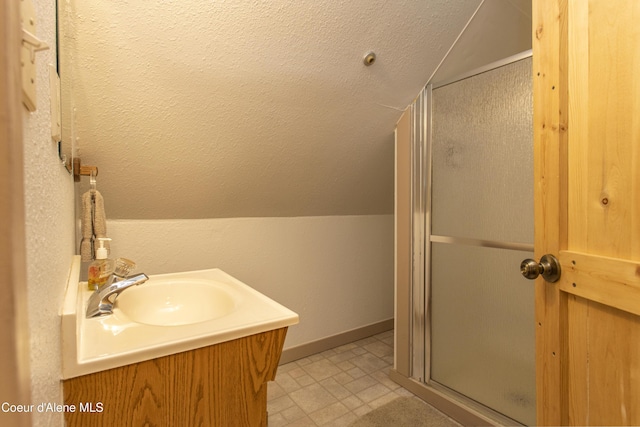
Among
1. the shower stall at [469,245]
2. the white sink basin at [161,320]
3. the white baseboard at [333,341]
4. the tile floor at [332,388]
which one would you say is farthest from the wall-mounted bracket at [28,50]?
the white baseboard at [333,341]

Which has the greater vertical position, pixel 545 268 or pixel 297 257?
pixel 545 268

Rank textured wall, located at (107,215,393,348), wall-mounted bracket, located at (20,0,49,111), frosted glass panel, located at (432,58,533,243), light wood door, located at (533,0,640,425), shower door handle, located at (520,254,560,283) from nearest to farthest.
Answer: wall-mounted bracket, located at (20,0,49,111)
light wood door, located at (533,0,640,425)
shower door handle, located at (520,254,560,283)
frosted glass panel, located at (432,58,533,243)
textured wall, located at (107,215,393,348)

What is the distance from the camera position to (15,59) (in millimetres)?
220

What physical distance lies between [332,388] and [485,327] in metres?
0.98

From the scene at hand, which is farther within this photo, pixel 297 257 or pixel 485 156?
pixel 297 257

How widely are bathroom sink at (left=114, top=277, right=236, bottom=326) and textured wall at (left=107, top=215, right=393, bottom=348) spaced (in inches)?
17.2

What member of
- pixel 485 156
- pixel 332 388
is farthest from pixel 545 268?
pixel 332 388

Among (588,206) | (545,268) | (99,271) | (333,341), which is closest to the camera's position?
(588,206)

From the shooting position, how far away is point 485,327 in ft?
5.30

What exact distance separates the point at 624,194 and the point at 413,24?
52.9 inches

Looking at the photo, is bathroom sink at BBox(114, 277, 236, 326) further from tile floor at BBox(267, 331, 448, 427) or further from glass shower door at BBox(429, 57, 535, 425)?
glass shower door at BBox(429, 57, 535, 425)

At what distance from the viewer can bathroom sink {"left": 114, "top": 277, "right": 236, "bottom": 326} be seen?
129cm

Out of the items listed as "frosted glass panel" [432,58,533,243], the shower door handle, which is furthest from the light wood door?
"frosted glass panel" [432,58,533,243]

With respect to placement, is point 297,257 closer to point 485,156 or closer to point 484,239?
point 484,239
